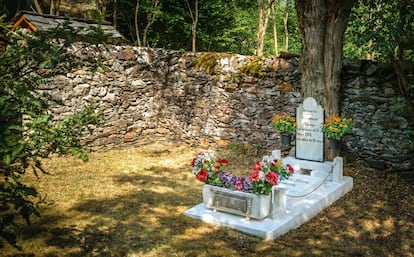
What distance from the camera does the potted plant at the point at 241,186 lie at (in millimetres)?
5395

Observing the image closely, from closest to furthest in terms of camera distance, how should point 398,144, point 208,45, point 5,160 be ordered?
point 5,160, point 398,144, point 208,45

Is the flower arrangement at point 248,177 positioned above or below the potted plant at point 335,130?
below

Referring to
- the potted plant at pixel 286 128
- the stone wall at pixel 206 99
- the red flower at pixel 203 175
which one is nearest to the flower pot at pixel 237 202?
the red flower at pixel 203 175

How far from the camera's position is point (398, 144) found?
7672mm

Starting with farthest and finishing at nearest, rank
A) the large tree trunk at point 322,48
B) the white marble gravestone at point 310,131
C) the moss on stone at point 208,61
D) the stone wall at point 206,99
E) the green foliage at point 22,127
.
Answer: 1. the moss on stone at point 208,61
2. the stone wall at point 206,99
3. the large tree trunk at point 322,48
4. the white marble gravestone at point 310,131
5. the green foliage at point 22,127

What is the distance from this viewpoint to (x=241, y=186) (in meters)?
5.53

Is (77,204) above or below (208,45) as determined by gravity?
below

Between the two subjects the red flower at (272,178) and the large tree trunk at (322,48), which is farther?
the large tree trunk at (322,48)

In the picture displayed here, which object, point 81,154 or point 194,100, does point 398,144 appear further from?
point 81,154

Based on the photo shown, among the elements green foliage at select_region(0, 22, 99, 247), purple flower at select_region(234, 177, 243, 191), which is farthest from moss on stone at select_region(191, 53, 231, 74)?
green foliage at select_region(0, 22, 99, 247)

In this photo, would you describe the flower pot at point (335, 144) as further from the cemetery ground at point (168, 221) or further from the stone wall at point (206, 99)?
the stone wall at point (206, 99)

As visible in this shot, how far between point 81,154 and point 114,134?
7.19 meters

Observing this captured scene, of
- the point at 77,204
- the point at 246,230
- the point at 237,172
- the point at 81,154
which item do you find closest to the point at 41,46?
the point at 81,154

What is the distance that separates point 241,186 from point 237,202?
0.75 feet
